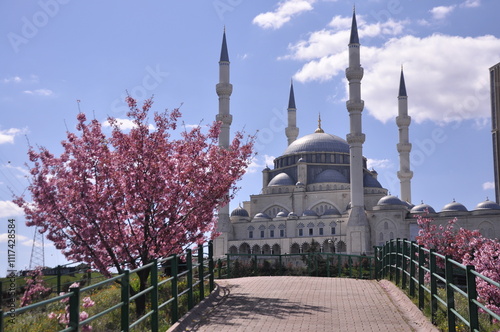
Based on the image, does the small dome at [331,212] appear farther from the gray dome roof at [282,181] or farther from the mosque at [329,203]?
A: the gray dome roof at [282,181]

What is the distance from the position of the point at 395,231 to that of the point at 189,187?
50.7 m

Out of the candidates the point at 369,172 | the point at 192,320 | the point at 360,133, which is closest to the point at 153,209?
the point at 192,320

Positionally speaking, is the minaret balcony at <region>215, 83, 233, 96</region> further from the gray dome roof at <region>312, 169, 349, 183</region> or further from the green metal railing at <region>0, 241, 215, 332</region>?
the green metal railing at <region>0, 241, 215, 332</region>

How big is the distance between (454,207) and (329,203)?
15.2m

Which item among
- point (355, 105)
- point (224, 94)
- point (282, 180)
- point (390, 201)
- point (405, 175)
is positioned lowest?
point (390, 201)

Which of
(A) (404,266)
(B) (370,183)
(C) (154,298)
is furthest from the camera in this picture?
(B) (370,183)

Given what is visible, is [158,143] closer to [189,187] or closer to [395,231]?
[189,187]

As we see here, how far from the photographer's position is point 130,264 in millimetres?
14156

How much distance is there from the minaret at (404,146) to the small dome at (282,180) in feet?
47.0

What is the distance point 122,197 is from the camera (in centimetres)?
1398

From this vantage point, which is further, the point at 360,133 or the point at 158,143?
the point at 360,133

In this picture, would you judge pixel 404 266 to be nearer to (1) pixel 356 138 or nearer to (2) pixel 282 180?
(1) pixel 356 138

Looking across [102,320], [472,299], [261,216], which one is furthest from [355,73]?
[472,299]

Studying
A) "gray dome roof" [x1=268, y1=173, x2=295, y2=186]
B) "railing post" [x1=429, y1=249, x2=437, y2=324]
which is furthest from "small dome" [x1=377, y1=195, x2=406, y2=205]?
"railing post" [x1=429, y1=249, x2=437, y2=324]
